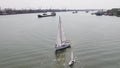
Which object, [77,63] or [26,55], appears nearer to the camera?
[77,63]

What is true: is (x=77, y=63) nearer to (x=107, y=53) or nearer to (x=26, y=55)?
(x=107, y=53)

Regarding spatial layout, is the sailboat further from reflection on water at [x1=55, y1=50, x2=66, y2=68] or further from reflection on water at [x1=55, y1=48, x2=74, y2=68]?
reflection on water at [x1=55, y1=50, x2=66, y2=68]

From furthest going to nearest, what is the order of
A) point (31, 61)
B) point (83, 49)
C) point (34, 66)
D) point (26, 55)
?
point (83, 49), point (26, 55), point (31, 61), point (34, 66)

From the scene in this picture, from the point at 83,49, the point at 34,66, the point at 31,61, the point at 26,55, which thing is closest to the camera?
the point at 34,66

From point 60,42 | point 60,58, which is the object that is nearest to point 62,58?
point 60,58

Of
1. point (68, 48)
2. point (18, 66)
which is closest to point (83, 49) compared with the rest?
point (68, 48)

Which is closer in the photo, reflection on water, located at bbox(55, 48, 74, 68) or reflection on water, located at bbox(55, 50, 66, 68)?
reflection on water, located at bbox(55, 48, 74, 68)

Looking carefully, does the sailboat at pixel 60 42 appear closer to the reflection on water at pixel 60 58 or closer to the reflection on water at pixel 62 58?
the reflection on water at pixel 62 58

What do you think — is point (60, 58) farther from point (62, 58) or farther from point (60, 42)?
point (60, 42)

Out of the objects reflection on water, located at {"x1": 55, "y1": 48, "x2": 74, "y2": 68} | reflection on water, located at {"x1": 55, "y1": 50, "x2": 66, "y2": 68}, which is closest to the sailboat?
reflection on water, located at {"x1": 55, "y1": 48, "x2": 74, "y2": 68}

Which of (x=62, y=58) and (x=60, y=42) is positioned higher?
(x=60, y=42)

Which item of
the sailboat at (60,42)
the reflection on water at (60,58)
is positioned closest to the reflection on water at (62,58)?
the reflection on water at (60,58)
